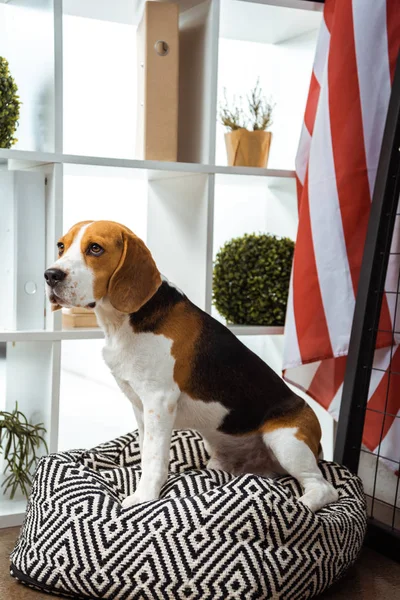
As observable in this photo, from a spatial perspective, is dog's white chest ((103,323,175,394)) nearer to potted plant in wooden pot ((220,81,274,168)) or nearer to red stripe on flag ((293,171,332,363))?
red stripe on flag ((293,171,332,363))

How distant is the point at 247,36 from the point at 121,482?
1.58 meters

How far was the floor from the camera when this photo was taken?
59.4 inches

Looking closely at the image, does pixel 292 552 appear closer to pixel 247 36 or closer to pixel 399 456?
pixel 399 456

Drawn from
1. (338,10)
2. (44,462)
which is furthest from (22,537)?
(338,10)

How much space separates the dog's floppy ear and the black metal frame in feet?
1.97

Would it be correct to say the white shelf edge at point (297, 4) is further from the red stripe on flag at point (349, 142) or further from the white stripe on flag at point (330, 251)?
the white stripe on flag at point (330, 251)

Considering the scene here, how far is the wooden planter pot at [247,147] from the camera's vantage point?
2.25 meters

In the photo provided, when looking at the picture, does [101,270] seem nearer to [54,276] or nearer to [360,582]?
[54,276]

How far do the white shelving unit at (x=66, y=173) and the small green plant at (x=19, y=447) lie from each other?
47 mm

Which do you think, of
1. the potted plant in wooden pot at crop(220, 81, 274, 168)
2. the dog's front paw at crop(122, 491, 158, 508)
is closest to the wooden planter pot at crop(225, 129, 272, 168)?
the potted plant in wooden pot at crop(220, 81, 274, 168)

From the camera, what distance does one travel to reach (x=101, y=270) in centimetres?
150

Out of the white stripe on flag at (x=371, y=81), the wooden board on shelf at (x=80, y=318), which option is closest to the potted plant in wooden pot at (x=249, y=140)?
the white stripe on flag at (x=371, y=81)

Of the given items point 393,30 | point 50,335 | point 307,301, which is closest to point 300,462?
point 307,301

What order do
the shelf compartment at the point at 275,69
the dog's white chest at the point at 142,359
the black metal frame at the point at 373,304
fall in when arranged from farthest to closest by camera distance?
the shelf compartment at the point at 275,69, the black metal frame at the point at 373,304, the dog's white chest at the point at 142,359
